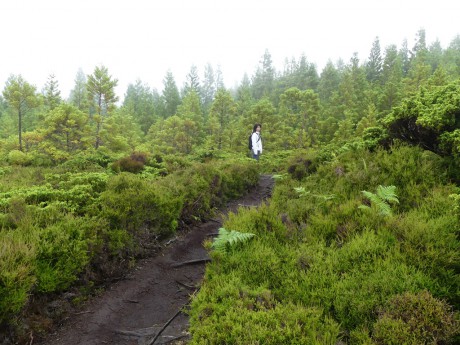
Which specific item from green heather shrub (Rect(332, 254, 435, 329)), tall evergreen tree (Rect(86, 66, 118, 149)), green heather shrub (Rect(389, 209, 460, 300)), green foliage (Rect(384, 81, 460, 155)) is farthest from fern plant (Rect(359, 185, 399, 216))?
tall evergreen tree (Rect(86, 66, 118, 149))

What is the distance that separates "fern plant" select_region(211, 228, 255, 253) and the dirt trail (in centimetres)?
125

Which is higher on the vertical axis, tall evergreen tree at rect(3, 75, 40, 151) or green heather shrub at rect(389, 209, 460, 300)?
tall evergreen tree at rect(3, 75, 40, 151)

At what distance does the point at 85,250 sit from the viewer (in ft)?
17.4

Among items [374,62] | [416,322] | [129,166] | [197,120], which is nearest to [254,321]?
[416,322]

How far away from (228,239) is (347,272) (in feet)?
6.50

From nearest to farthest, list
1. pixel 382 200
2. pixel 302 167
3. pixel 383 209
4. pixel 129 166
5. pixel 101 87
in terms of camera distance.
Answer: pixel 383 209
pixel 382 200
pixel 302 167
pixel 129 166
pixel 101 87

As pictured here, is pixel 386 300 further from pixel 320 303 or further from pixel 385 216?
pixel 385 216

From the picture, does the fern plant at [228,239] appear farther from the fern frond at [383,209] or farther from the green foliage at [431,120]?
the green foliage at [431,120]

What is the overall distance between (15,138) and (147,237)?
25569 millimetres

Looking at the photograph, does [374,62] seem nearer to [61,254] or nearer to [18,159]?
[18,159]

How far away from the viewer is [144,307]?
18.4 feet

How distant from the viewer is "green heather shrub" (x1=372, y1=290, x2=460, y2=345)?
299 cm

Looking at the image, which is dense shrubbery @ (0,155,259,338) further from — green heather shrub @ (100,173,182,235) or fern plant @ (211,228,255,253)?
fern plant @ (211,228,255,253)

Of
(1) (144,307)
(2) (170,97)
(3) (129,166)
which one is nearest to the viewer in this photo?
(1) (144,307)
